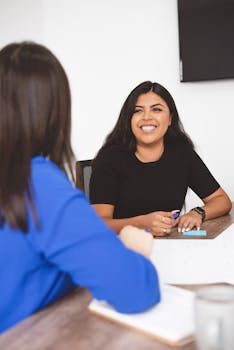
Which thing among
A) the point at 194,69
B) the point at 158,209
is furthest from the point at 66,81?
the point at 194,69

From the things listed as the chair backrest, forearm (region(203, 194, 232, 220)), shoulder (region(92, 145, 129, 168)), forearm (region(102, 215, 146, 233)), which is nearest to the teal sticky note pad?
forearm (region(102, 215, 146, 233))

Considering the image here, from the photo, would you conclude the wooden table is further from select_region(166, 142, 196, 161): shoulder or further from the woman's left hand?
select_region(166, 142, 196, 161): shoulder

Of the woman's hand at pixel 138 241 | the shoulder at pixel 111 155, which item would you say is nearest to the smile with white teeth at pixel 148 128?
the shoulder at pixel 111 155

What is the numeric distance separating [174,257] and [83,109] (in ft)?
8.03

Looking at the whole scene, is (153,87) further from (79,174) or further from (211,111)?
(211,111)

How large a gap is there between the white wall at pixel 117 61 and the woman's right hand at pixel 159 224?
161 cm

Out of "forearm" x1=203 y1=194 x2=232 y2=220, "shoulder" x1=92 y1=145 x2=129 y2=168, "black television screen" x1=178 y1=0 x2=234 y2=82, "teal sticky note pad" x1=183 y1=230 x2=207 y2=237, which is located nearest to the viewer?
"teal sticky note pad" x1=183 y1=230 x2=207 y2=237

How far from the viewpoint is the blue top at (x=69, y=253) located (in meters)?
0.77

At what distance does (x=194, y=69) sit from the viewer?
304 centimetres

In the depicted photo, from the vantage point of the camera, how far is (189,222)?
5.49ft

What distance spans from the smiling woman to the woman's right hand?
0.25 meters

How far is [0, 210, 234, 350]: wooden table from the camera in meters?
0.75

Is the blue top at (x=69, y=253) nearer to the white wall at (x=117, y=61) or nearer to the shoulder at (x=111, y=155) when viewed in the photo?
the shoulder at (x=111, y=155)

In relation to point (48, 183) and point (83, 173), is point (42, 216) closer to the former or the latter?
point (48, 183)
